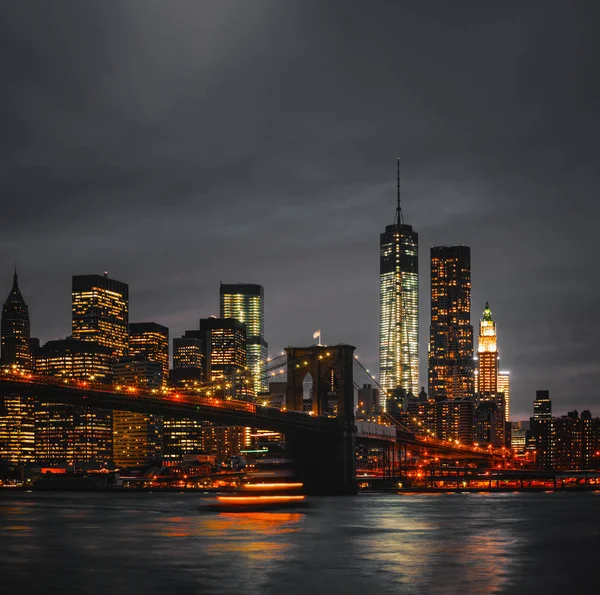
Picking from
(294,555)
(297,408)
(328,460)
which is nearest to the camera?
(294,555)

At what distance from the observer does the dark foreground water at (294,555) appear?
3650cm

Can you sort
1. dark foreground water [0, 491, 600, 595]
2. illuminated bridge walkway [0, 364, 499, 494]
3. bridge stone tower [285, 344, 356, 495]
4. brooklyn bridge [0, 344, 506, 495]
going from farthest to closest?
bridge stone tower [285, 344, 356, 495]
illuminated bridge walkway [0, 364, 499, 494]
brooklyn bridge [0, 344, 506, 495]
dark foreground water [0, 491, 600, 595]

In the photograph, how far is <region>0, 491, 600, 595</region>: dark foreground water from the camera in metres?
36.5

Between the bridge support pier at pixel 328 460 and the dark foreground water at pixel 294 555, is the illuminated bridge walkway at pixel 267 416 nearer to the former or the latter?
the bridge support pier at pixel 328 460

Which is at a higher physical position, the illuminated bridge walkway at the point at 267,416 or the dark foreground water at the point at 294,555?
the illuminated bridge walkway at the point at 267,416

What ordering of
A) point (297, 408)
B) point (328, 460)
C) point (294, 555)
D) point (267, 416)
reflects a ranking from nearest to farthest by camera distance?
point (294, 555) → point (267, 416) → point (328, 460) → point (297, 408)

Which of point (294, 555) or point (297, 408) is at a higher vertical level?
point (297, 408)

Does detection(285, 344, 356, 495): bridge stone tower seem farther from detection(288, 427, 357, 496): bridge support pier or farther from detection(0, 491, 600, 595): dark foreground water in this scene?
detection(0, 491, 600, 595): dark foreground water

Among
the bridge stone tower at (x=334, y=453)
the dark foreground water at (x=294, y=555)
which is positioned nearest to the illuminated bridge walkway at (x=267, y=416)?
the bridge stone tower at (x=334, y=453)

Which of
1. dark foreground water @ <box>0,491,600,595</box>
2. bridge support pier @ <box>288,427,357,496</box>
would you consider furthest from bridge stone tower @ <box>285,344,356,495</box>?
dark foreground water @ <box>0,491,600,595</box>

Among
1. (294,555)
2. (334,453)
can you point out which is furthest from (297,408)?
(294,555)

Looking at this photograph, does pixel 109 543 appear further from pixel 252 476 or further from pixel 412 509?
pixel 412 509

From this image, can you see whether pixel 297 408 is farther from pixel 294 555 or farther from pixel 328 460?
pixel 294 555

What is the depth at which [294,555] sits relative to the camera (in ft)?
151
